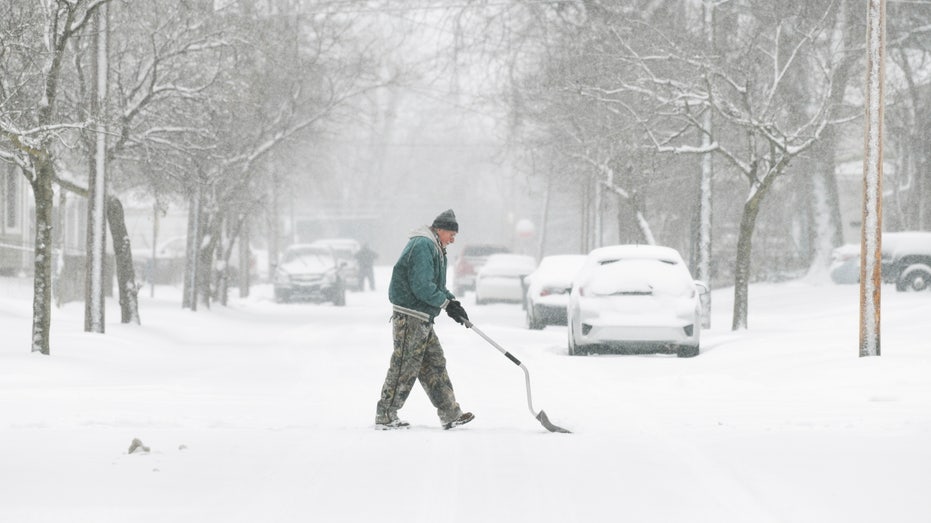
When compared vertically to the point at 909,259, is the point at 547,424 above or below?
below

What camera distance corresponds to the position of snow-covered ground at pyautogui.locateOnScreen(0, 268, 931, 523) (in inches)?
294

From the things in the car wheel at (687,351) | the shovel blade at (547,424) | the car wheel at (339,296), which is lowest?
the shovel blade at (547,424)

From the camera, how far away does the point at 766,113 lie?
25.4 meters

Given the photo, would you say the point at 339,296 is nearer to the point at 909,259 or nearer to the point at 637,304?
the point at 909,259

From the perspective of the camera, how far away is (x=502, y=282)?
39250 millimetres

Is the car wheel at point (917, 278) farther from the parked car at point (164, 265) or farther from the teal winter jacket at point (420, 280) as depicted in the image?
the teal winter jacket at point (420, 280)

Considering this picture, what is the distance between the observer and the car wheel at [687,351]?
19.1 m

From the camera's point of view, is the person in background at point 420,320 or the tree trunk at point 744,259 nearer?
the person in background at point 420,320

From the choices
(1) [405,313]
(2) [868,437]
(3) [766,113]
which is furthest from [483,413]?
(3) [766,113]

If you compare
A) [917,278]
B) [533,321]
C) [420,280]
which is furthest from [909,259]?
[420,280]

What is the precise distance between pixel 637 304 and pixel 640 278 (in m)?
0.35

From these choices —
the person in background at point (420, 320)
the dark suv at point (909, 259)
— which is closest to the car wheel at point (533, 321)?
the dark suv at point (909, 259)

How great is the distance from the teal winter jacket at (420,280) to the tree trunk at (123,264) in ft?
49.7

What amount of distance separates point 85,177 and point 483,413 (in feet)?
74.5
